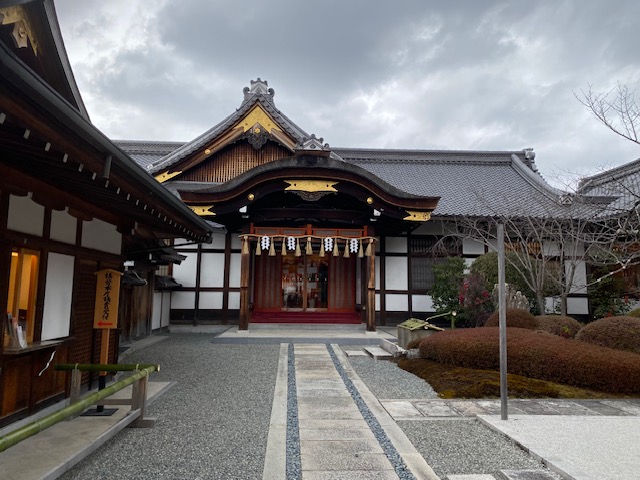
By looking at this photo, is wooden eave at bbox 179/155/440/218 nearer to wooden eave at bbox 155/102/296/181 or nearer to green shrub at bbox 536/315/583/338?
wooden eave at bbox 155/102/296/181

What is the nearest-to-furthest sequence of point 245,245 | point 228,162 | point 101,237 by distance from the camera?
1. point 101,237
2. point 245,245
3. point 228,162

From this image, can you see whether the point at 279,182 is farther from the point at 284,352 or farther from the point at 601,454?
the point at 601,454

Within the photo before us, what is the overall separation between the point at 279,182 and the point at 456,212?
6.44 metres

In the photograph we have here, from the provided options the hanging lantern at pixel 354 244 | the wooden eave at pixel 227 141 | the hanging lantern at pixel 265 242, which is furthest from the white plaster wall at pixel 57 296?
the wooden eave at pixel 227 141

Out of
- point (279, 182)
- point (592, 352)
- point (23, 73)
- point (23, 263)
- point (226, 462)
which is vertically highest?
point (279, 182)

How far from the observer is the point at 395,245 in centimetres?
1453

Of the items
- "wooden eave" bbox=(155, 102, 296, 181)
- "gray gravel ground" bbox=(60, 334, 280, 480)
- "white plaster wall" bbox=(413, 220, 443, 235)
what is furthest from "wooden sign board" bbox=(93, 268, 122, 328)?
"white plaster wall" bbox=(413, 220, 443, 235)

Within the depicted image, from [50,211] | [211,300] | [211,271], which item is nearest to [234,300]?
[211,300]

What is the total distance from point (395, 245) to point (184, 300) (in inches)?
300

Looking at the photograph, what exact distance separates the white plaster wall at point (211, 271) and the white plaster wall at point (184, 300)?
55cm

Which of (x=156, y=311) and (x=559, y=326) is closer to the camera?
(x=559, y=326)

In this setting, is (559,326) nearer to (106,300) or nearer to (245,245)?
(245,245)

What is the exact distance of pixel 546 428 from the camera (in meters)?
4.68

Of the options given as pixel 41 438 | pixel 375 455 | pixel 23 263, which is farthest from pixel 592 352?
pixel 23 263
